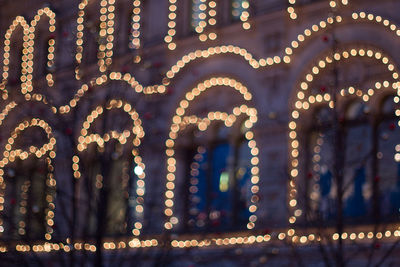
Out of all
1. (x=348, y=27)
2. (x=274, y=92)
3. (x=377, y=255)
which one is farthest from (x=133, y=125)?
(x=377, y=255)

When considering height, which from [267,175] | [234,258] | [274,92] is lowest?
[234,258]

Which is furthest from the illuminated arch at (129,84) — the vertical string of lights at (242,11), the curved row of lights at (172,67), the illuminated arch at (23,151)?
the vertical string of lights at (242,11)

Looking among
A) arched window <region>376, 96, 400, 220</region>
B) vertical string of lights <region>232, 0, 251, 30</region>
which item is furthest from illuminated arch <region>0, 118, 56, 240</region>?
arched window <region>376, 96, 400, 220</region>

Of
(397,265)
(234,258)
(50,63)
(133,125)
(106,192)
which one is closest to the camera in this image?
(106,192)

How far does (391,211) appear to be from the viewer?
561 inches

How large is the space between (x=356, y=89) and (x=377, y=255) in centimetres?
269

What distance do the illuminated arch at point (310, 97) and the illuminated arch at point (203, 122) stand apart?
81 cm

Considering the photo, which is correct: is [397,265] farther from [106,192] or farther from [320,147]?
[106,192]

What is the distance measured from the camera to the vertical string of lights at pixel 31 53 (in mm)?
20562

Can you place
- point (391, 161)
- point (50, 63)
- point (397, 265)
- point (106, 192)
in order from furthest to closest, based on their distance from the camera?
point (50, 63), point (391, 161), point (397, 265), point (106, 192)

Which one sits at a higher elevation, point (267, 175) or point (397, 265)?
point (267, 175)

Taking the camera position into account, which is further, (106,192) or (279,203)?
(279,203)

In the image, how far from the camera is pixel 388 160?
1468 cm

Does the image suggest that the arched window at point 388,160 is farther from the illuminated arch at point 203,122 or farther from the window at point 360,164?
the illuminated arch at point 203,122
